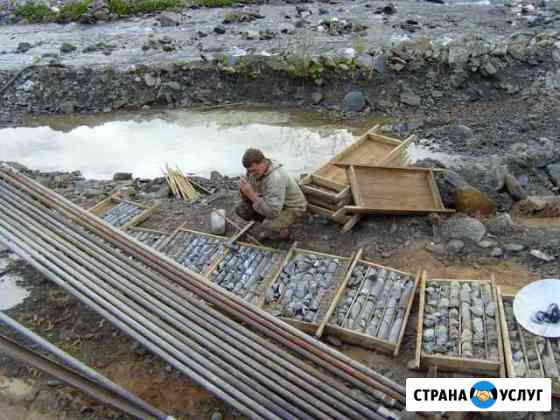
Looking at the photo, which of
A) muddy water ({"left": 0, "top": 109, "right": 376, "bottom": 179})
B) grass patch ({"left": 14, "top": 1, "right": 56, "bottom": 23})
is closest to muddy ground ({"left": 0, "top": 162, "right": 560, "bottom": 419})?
muddy water ({"left": 0, "top": 109, "right": 376, "bottom": 179})

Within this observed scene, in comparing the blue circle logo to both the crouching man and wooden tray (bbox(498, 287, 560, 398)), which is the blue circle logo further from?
the crouching man

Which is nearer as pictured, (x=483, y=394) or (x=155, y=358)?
(x=483, y=394)

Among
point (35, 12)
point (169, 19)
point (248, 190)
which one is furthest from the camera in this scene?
point (35, 12)

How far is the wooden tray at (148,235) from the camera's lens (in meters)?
7.82

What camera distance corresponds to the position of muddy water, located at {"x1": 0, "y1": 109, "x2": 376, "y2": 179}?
11.3 m

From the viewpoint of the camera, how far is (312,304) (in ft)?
20.4

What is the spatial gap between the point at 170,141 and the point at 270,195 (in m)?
6.11

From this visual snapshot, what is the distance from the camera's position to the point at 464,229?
7.07m

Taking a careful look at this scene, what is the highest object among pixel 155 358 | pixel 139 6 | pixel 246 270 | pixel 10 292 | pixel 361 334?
pixel 139 6

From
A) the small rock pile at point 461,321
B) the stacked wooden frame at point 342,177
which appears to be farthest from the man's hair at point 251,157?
the small rock pile at point 461,321

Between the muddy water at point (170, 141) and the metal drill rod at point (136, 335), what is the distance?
190 inches

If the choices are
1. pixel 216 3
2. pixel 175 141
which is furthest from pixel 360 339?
pixel 216 3

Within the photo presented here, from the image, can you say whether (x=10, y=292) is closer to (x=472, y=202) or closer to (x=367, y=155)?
(x=367, y=155)

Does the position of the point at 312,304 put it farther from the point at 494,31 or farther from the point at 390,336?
the point at 494,31
